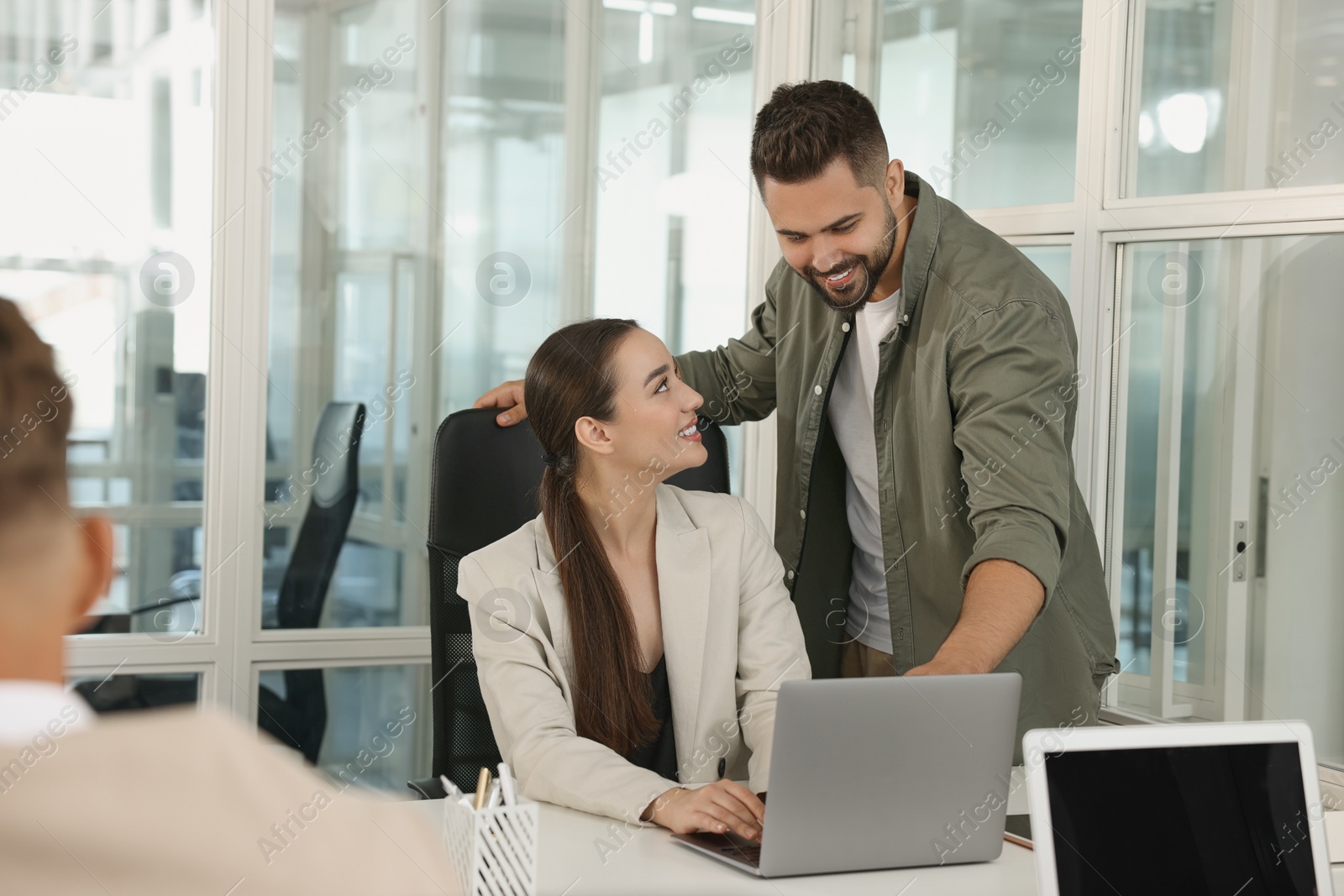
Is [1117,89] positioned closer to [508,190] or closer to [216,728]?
[508,190]

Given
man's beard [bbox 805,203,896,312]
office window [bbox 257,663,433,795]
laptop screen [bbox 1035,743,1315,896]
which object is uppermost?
man's beard [bbox 805,203,896,312]

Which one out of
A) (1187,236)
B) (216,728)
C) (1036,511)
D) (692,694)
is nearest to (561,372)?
(692,694)

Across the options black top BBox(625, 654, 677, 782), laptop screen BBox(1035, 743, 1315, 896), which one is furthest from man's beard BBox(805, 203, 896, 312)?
laptop screen BBox(1035, 743, 1315, 896)

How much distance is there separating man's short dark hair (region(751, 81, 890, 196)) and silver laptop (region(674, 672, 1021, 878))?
0.97 meters

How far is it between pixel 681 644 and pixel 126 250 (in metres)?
1.53

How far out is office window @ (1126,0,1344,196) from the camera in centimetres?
195

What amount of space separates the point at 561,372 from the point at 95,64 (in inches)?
53.0

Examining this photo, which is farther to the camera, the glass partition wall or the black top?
the glass partition wall

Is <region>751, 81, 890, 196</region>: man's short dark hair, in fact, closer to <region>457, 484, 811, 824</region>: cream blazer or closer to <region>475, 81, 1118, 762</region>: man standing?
<region>475, 81, 1118, 762</region>: man standing

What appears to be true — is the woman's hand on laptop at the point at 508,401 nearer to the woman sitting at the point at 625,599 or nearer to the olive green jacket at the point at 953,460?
the woman sitting at the point at 625,599

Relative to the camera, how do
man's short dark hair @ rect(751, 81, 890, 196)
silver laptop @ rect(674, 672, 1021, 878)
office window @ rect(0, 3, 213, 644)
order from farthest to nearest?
office window @ rect(0, 3, 213, 644) < man's short dark hair @ rect(751, 81, 890, 196) < silver laptop @ rect(674, 672, 1021, 878)

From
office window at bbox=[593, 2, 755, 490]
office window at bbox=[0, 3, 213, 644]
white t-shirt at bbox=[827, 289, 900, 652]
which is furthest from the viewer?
office window at bbox=[593, 2, 755, 490]

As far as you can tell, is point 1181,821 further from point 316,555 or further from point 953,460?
point 316,555

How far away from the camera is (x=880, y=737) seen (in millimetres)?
1264
